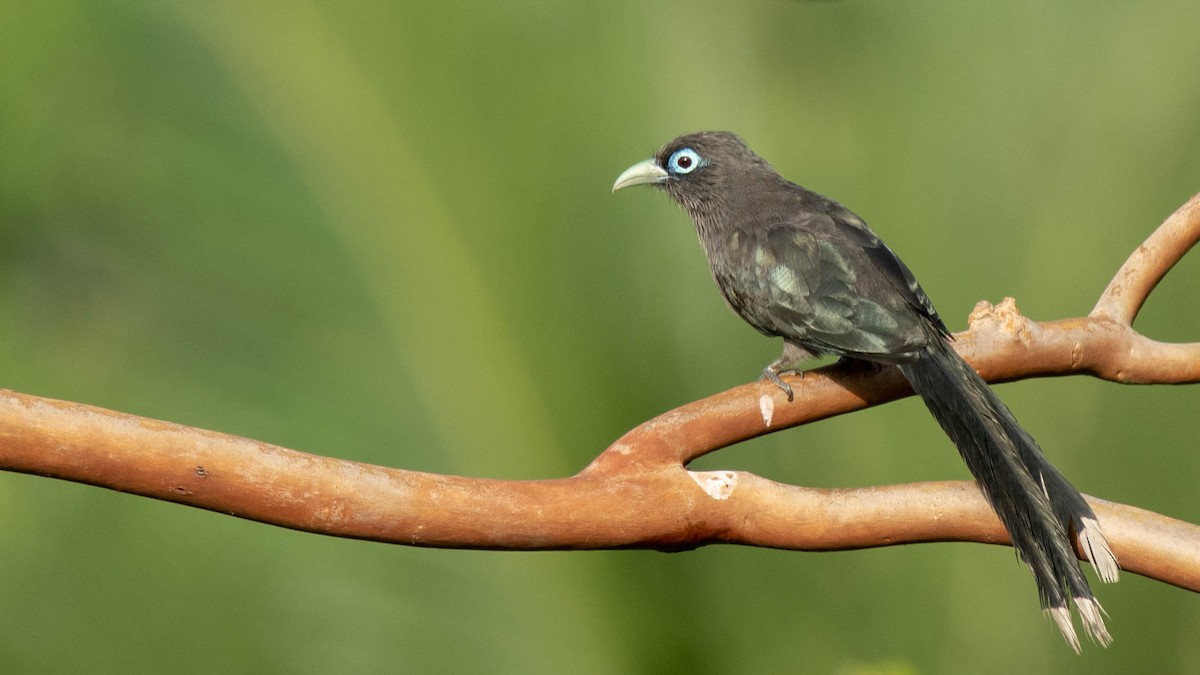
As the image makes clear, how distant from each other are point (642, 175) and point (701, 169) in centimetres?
21

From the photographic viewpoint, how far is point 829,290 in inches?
129

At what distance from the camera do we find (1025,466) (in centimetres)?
262

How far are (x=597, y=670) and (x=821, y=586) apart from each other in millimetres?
872

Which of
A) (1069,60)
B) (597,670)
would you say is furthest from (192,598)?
(1069,60)

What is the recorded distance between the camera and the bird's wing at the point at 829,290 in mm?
3078

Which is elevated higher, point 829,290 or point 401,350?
point 829,290

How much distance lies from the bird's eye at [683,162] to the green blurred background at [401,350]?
0.26 metres

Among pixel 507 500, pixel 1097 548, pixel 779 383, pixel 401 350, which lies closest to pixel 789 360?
pixel 779 383

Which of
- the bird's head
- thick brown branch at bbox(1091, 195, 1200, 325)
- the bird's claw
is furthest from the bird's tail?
the bird's head

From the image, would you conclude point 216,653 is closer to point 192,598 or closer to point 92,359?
point 192,598

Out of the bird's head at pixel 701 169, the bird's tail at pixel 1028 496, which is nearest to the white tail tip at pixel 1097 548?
the bird's tail at pixel 1028 496

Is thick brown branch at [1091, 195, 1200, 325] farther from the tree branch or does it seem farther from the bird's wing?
the bird's wing

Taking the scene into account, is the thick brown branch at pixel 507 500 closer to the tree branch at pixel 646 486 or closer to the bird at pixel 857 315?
the tree branch at pixel 646 486

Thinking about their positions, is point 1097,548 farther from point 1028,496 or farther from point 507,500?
point 507,500
